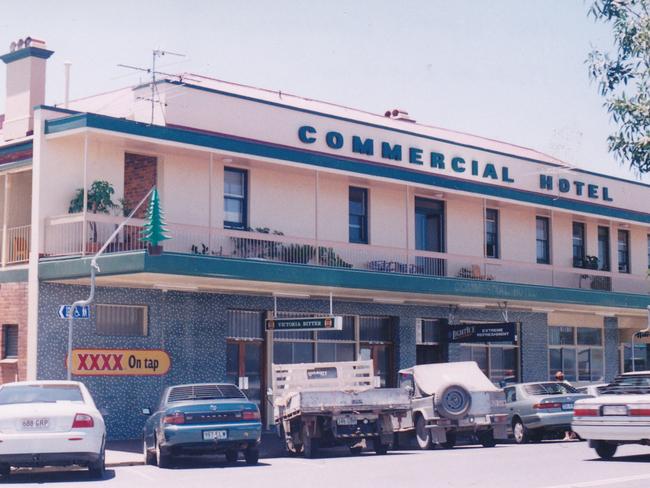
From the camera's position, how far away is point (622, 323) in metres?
36.3

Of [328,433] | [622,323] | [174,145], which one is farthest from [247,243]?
[622,323]

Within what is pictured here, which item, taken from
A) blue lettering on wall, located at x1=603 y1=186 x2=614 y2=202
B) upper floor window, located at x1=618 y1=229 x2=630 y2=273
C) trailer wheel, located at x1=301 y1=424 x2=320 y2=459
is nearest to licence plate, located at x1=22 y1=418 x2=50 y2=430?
trailer wheel, located at x1=301 y1=424 x2=320 y2=459

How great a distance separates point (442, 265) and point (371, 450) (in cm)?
972

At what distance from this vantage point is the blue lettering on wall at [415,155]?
29.7 metres

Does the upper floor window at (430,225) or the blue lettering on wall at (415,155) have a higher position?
the blue lettering on wall at (415,155)

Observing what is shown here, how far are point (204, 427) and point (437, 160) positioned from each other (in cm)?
1455

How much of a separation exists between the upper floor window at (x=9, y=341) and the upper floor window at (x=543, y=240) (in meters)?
17.1

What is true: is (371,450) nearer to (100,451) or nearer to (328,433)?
(328,433)

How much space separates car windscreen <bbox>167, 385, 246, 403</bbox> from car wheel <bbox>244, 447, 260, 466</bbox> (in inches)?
35.0

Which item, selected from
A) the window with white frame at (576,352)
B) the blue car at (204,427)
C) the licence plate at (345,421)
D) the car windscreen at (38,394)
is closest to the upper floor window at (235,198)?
the licence plate at (345,421)

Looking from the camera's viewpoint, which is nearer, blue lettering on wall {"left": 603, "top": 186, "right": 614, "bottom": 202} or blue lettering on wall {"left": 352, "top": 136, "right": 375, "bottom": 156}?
blue lettering on wall {"left": 352, "top": 136, "right": 375, "bottom": 156}

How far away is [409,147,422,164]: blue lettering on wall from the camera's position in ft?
97.3

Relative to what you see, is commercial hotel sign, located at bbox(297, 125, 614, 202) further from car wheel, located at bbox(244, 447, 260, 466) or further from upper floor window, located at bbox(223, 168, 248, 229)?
car wheel, located at bbox(244, 447, 260, 466)

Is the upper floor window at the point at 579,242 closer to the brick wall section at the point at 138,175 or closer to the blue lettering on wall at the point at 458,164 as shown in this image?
the blue lettering on wall at the point at 458,164
